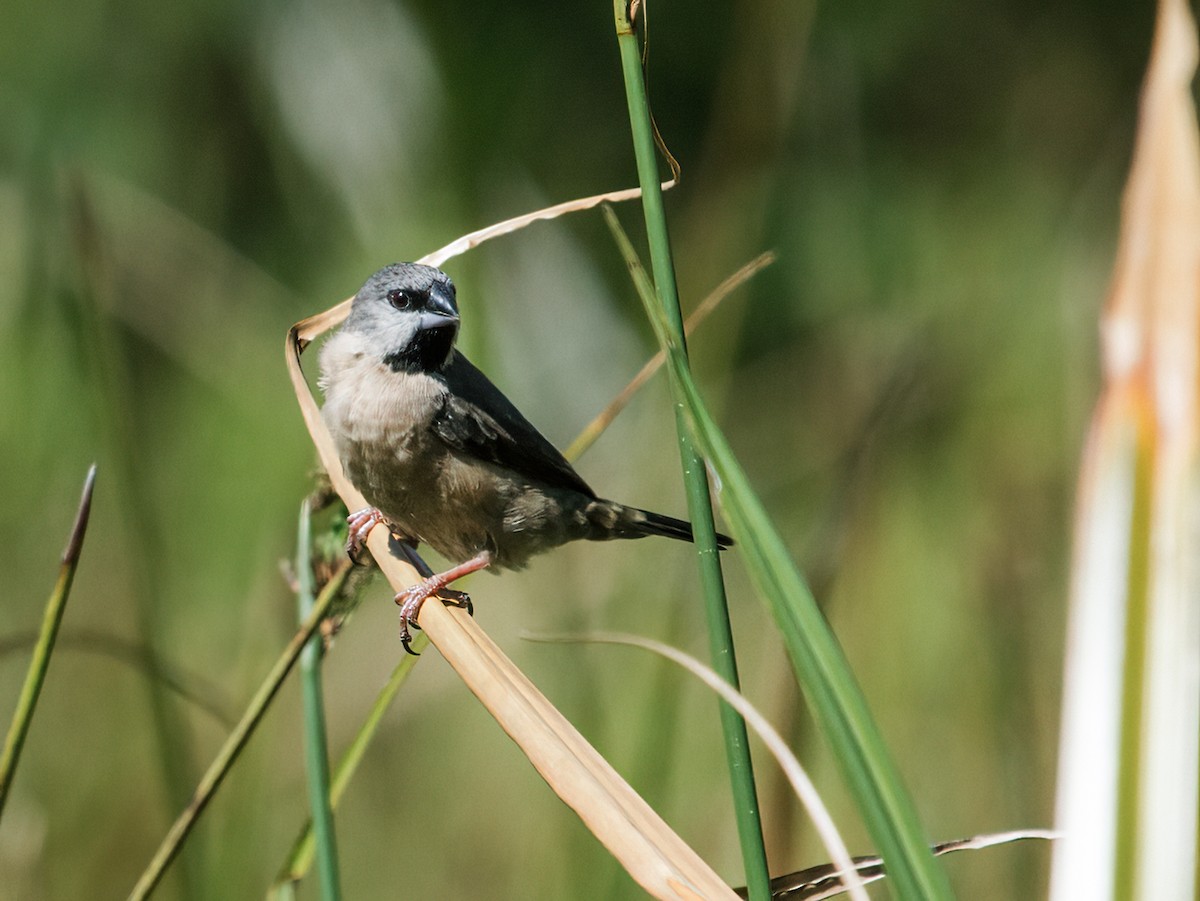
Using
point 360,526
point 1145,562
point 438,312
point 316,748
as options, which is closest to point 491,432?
point 438,312

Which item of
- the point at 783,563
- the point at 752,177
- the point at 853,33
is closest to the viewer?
the point at 783,563

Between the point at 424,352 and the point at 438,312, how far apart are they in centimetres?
11

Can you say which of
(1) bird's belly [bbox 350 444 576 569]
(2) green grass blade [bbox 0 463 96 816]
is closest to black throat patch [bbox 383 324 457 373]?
(1) bird's belly [bbox 350 444 576 569]

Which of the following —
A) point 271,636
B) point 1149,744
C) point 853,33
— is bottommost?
point 1149,744

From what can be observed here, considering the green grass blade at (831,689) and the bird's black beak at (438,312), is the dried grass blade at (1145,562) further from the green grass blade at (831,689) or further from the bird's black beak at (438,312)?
the bird's black beak at (438,312)

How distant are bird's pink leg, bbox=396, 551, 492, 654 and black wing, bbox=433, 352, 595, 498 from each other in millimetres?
226

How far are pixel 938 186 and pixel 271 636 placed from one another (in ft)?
14.3

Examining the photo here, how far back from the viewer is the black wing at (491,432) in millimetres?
2752

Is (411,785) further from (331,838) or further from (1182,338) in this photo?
(1182,338)

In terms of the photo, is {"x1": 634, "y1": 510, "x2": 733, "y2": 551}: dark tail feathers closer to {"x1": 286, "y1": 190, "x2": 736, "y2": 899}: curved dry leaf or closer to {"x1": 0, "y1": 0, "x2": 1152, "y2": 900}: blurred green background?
{"x1": 0, "y1": 0, "x2": 1152, "y2": 900}: blurred green background

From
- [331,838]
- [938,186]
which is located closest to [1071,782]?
[331,838]

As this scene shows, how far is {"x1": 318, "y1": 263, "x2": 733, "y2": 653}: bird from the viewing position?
2.58m

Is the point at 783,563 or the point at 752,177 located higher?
the point at 752,177

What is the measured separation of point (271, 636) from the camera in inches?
102
